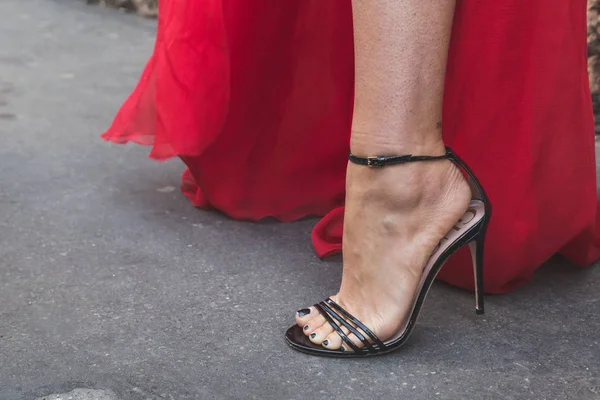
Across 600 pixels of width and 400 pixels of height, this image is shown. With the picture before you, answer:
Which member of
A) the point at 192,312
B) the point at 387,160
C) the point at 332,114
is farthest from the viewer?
the point at 332,114

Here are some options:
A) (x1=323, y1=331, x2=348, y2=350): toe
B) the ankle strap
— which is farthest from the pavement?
the ankle strap

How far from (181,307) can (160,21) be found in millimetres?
636

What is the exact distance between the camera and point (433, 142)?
121 cm

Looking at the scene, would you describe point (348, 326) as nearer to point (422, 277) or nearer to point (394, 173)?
point (422, 277)

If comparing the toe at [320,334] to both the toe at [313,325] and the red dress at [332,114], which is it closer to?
the toe at [313,325]

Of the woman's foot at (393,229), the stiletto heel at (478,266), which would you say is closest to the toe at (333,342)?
the woman's foot at (393,229)

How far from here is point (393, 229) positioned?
121 cm

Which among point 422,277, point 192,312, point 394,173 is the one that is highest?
point 394,173

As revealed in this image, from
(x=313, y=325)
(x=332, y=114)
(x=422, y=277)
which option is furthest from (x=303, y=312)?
(x=332, y=114)

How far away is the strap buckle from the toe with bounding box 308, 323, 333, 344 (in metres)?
0.24

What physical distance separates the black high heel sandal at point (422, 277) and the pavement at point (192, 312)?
22 mm

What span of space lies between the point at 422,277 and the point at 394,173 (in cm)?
16

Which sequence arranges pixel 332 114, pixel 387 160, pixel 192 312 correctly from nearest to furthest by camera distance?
1. pixel 387 160
2. pixel 192 312
3. pixel 332 114

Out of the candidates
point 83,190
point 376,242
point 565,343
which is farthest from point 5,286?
point 565,343
